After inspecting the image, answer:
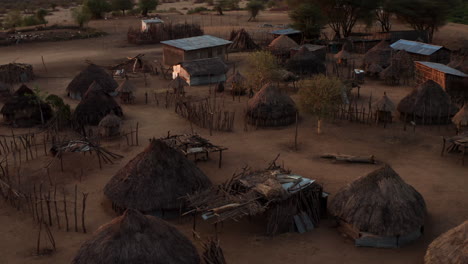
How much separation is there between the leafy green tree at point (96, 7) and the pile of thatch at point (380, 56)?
32205 mm

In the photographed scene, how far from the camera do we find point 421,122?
22.1 m

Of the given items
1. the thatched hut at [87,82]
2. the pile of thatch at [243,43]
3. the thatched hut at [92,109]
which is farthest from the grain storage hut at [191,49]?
the thatched hut at [92,109]

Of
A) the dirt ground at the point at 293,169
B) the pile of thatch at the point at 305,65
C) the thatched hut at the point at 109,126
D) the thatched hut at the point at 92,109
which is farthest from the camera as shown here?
the pile of thatch at the point at 305,65

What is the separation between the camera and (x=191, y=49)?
3219cm

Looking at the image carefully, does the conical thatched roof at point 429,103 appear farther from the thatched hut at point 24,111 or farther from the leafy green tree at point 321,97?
the thatched hut at point 24,111

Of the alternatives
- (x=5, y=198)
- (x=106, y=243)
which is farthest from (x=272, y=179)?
(x=5, y=198)

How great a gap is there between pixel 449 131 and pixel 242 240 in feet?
40.8

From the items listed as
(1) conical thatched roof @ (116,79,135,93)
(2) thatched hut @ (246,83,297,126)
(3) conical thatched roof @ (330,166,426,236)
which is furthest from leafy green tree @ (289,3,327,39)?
(3) conical thatched roof @ (330,166,426,236)

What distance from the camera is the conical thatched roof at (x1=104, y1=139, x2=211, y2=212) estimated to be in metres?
14.0

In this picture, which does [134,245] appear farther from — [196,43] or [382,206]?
[196,43]

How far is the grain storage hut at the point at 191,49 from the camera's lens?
32656mm

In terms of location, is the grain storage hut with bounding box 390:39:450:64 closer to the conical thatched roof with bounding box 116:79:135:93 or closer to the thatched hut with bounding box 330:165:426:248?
the conical thatched roof with bounding box 116:79:135:93

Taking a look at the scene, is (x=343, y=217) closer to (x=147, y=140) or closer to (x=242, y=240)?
(x=242, y=240)

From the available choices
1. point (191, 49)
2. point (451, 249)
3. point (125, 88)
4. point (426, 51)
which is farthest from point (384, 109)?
point (191, 49)
